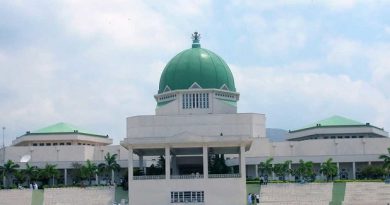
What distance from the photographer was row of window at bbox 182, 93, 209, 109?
73.2 m

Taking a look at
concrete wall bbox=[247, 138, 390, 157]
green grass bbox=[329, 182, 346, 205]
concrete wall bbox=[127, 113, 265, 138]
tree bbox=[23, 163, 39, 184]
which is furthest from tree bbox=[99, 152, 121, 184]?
green grass bbox=[329, 182, 346, 205]

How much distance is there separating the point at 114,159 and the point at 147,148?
1290cm

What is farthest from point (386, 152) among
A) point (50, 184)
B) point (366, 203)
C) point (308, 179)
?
point (50, 184)

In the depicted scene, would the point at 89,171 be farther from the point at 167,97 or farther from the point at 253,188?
the point at 253,188

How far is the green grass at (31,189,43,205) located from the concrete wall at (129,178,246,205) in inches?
341

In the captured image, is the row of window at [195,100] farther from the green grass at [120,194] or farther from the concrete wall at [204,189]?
the concrete wall at [204,189]

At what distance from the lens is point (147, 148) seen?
59406 mm

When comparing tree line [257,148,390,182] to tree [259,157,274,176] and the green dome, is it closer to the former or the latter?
tree [259,157,274,176]

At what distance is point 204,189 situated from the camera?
188 ft

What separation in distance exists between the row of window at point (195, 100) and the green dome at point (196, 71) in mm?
914

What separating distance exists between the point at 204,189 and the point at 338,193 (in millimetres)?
10950

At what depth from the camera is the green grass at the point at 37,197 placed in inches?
2432

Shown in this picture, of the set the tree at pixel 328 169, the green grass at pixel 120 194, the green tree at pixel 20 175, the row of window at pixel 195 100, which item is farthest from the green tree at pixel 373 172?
the green tree at pixel 20 175

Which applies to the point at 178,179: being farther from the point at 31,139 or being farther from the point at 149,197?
the point at 31,139
